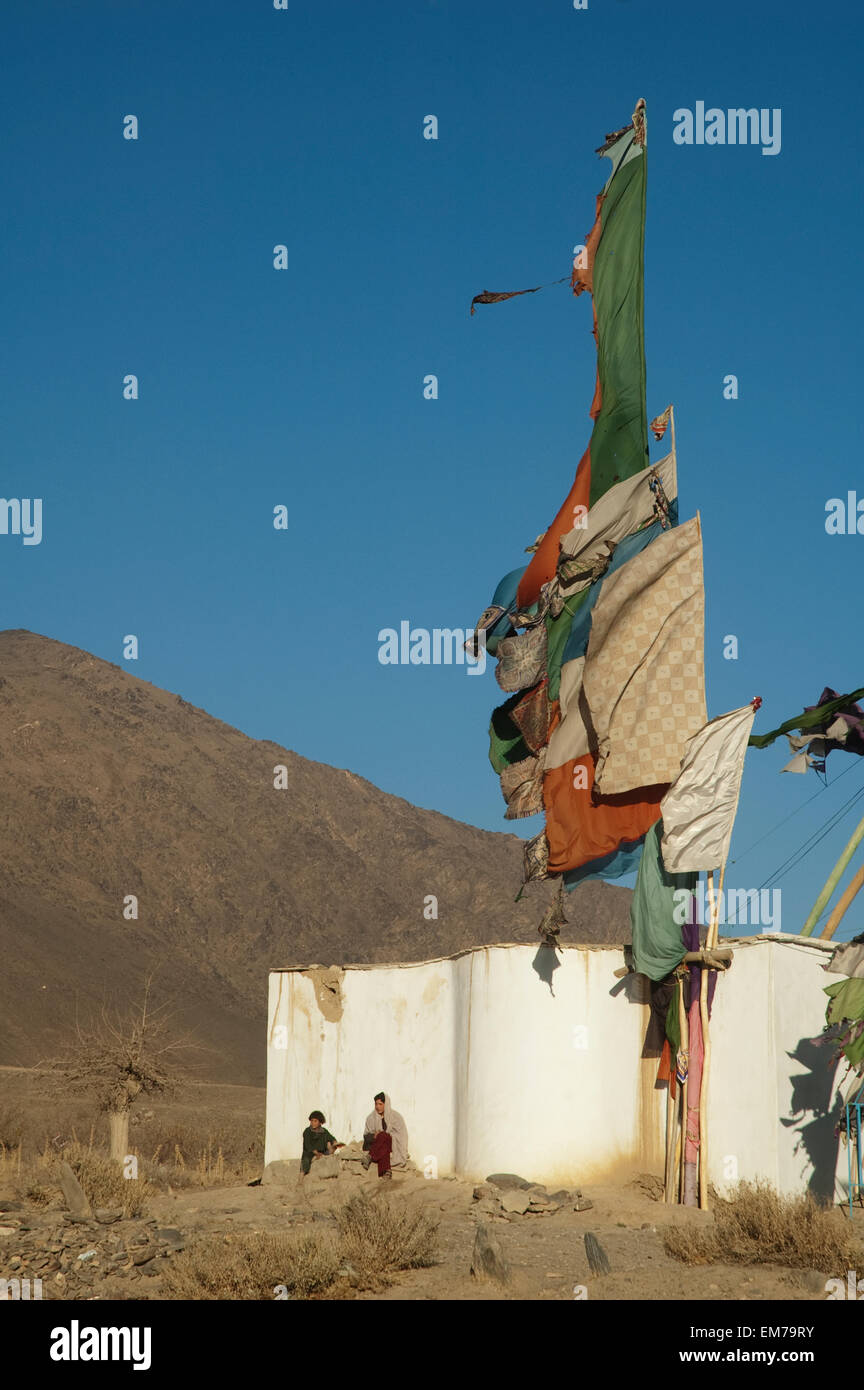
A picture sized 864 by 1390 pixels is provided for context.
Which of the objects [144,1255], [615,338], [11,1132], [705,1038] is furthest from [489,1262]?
[11,1132]

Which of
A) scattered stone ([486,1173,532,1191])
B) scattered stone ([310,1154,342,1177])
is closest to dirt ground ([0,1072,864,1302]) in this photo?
scattered stone ([310,1154,342,1177])

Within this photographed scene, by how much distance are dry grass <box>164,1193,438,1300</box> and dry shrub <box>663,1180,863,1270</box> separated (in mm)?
2526

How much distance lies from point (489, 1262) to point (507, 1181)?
6515 millimetres

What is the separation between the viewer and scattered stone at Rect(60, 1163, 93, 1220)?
652 inches

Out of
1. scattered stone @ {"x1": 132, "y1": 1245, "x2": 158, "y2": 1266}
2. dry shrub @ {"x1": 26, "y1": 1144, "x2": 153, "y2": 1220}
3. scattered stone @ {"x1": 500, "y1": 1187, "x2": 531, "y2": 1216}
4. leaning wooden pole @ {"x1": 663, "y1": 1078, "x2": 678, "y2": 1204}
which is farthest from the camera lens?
dry shrub @ {"x1": 26, "y1": 1144, "x2": 153, "y2": 1220}

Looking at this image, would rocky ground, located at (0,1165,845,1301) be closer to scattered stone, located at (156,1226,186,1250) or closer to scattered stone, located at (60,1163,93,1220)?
scattered stone, located at (156,1226,186,1250)

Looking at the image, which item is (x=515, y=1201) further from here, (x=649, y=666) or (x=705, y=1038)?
(x=649, y=666)

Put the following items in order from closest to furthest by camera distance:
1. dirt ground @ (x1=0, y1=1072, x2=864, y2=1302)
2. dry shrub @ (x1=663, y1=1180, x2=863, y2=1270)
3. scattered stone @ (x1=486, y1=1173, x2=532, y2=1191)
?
dirt ground @ (x1=0, y1=1072, x2=864, y2=1302) < dry shrub @ (x1=663, y1=1180, x2=863, y2=1270) < scattered stone @ (x1=486, y1=1173, x2=532, y2=1191)

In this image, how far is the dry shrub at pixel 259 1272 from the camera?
11.8 metres

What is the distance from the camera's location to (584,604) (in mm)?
20203

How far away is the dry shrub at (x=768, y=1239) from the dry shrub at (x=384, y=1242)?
7.90 feet

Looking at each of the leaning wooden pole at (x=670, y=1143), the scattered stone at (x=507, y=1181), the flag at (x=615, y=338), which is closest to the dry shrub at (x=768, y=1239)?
the leaning wooden pole at (x=670, y=1143)

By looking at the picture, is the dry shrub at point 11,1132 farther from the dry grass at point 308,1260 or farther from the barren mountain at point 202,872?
the barren mountain at point 202,872
